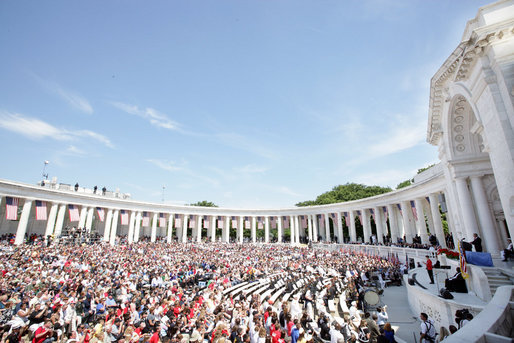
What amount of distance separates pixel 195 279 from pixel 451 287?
69.0 ft

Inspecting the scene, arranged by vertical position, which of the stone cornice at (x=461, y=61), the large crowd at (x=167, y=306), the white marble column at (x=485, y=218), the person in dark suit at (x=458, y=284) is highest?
the stone cornice at (x=461, y=61)

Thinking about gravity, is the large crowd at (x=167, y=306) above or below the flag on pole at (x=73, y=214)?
below

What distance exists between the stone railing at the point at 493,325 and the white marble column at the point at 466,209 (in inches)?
450

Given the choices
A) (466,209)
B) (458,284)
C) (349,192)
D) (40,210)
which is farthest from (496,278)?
(349,192)

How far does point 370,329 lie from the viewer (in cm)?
1040

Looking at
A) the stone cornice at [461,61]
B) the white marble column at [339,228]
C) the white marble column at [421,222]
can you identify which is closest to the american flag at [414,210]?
the white marble column at [421,222]

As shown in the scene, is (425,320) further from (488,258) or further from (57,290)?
(57,290)

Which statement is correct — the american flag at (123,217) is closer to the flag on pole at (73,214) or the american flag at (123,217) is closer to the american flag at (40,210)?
the flag on pole at (73,214)

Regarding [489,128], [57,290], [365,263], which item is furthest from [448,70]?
[57,290]

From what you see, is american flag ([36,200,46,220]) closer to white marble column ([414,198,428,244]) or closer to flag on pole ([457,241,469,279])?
flag on pole ([457,241,469,279])

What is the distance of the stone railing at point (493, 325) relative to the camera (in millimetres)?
5518

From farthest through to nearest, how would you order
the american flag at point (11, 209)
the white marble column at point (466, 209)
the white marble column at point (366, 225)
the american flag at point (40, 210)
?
the white marble column at point (366, 225)
the american flag at point (40, 210)
the american flag at point (11, 209)
the white marble column at point (466, 209)

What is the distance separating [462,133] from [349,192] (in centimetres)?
6629

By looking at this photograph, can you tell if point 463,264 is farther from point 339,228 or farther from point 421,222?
point 339,228
